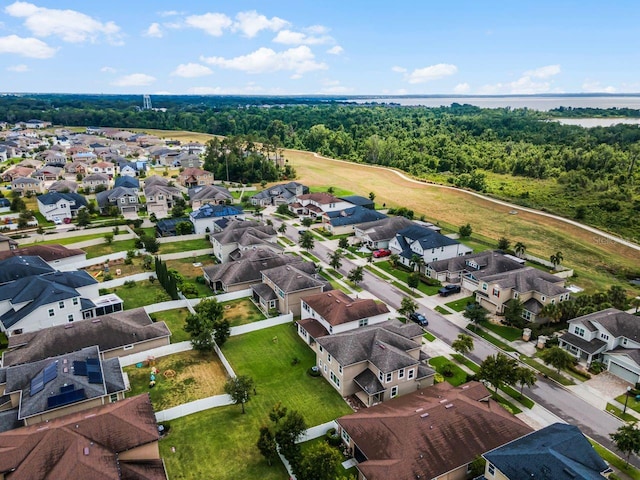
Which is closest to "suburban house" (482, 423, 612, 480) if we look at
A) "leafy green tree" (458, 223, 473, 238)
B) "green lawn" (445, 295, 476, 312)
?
"green lawn" (445, 295, 476, 312)

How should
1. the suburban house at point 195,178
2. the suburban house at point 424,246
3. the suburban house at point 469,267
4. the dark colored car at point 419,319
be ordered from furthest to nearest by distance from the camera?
1. the suburban house at point 195,178
2. the suburban house at point 424,246
3. the suburban house at point 469,267
4. the dark colored car at point 419,319

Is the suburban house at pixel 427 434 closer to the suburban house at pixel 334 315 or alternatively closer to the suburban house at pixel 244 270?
the suburban house at pixel 334 315

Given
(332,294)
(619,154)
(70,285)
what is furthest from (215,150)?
(619,154)

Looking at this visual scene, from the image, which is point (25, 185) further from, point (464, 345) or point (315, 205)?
point (464, 345)

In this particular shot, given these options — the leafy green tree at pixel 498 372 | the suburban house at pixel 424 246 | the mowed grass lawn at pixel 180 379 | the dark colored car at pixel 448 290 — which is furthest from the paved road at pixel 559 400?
the mowed grass lawn at pixel 180 379

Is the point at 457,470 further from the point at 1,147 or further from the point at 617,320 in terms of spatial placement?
the point at 1,147

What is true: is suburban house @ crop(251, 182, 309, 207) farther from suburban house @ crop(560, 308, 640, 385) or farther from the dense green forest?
suburban house @ crop(560, 308, 640, 385)

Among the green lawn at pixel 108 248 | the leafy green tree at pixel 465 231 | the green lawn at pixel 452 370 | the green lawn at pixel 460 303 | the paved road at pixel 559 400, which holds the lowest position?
the paved road at pixel 559 400
